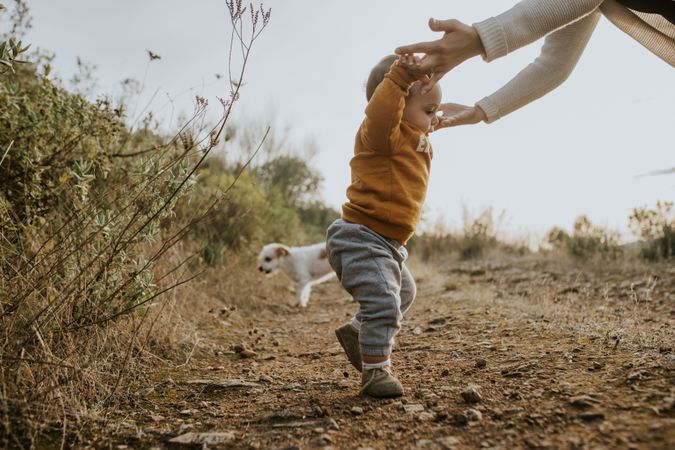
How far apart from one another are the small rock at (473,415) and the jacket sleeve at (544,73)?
1.74 metres

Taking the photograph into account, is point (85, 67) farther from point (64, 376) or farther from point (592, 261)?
point (592, 261)

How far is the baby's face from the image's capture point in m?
2.49

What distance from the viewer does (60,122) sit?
3039 mm

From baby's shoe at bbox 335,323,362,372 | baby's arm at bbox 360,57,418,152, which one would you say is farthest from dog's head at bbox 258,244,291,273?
baby's arm at bbox 360,57,418,152

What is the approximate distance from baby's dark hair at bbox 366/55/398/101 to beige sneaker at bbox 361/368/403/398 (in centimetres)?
147

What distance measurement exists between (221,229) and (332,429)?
17.1 ft

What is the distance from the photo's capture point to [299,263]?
7.37m

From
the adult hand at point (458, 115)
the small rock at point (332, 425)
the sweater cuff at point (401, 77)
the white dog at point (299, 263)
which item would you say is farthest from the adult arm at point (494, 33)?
the white dog at point (299, 263)

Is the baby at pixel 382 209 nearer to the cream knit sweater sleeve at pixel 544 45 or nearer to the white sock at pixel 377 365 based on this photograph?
the white sock at pixel 377 365

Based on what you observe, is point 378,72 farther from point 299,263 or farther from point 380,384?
point 299,263

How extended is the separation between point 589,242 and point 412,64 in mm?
7288

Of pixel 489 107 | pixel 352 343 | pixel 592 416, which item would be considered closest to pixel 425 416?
pixel 592 416

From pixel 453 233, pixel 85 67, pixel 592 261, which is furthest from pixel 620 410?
pixel 453 233

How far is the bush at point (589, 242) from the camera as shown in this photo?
7.81 meters
